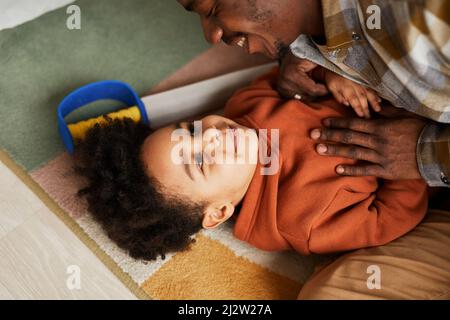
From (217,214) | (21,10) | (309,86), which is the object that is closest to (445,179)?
(309,86)

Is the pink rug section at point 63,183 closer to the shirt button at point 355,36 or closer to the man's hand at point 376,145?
the man's hand at point 376,145

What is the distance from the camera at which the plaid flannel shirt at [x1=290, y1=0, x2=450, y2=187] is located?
77 centimetres

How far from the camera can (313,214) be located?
0.98 m

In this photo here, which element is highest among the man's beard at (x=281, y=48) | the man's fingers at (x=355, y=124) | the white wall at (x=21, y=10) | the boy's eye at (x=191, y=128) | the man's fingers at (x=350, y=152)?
the white wall at (x=21, y=10)

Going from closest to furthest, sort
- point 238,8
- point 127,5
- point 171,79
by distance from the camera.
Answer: point 238,8 → point 171,79 → point 127,5

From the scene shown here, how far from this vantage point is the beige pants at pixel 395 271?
0.90 metres

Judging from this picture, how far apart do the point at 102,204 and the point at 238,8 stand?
0.48m

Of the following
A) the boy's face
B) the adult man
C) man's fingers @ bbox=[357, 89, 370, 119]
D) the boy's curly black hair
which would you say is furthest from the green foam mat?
man's fingers @ bbox=[357, 89, 370, 119]

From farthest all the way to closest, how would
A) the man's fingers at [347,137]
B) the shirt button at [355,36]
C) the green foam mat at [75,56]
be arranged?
the green foam mat at [75,56]
the man's fingers at [347,137]
the shirt button at [355,36]

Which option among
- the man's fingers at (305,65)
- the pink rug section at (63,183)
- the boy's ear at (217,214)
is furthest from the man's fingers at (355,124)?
the pink rug section at (63,183)

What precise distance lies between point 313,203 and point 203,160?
0.24 meters

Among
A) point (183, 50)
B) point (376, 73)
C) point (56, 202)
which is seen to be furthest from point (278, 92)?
point (56, 202)

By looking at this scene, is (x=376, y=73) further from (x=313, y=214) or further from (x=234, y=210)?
(x=234, y=210)

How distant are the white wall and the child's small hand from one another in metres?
0.92
